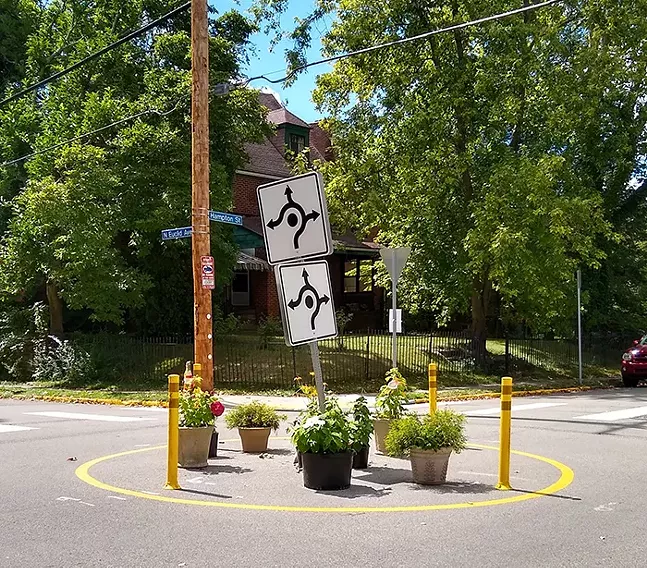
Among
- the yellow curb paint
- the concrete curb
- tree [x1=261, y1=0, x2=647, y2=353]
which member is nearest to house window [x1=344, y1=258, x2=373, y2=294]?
tree [x1=261, y1=0, x2=647, y2=353]

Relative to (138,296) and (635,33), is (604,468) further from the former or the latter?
(635,33)

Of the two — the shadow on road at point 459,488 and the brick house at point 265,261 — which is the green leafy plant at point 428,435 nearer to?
the shadow on road at point 459,488

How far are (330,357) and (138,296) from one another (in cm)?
560

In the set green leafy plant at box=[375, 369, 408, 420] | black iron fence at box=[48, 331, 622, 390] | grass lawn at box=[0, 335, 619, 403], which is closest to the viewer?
green leafy plant at box=[375, 369, 408, 420]

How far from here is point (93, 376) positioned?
70.1 feet

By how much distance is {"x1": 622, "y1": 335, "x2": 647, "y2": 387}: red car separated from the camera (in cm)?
2114

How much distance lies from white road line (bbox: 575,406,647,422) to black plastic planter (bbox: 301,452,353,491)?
750 cm

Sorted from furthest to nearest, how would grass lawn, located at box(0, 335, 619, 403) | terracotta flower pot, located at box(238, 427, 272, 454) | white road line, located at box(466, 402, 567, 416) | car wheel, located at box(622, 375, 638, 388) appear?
car wheel, located at box(622, 375, 638, 388), grass lawn, located at box(0, 335, 619, 403), white road line, located at box(466, 402, 567, 416), terracotta flower pot, located at box(238, 427, 272, 454)

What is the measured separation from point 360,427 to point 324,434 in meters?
0.62

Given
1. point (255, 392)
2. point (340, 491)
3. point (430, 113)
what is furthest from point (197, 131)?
point (430, 113)

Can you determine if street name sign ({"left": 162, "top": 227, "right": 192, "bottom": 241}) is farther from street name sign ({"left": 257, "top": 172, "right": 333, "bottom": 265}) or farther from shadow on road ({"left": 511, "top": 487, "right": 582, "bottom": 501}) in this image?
shadow on road ({"left": 511, "top": 487, "right": 582, "bottom": 501})

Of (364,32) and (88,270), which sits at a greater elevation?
(364,32)

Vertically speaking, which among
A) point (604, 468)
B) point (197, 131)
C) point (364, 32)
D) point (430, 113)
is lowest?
point (604, 468)

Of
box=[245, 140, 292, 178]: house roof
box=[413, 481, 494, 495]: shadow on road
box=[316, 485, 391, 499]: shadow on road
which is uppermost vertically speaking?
box=[245, 140, 292, 178]: house roof
